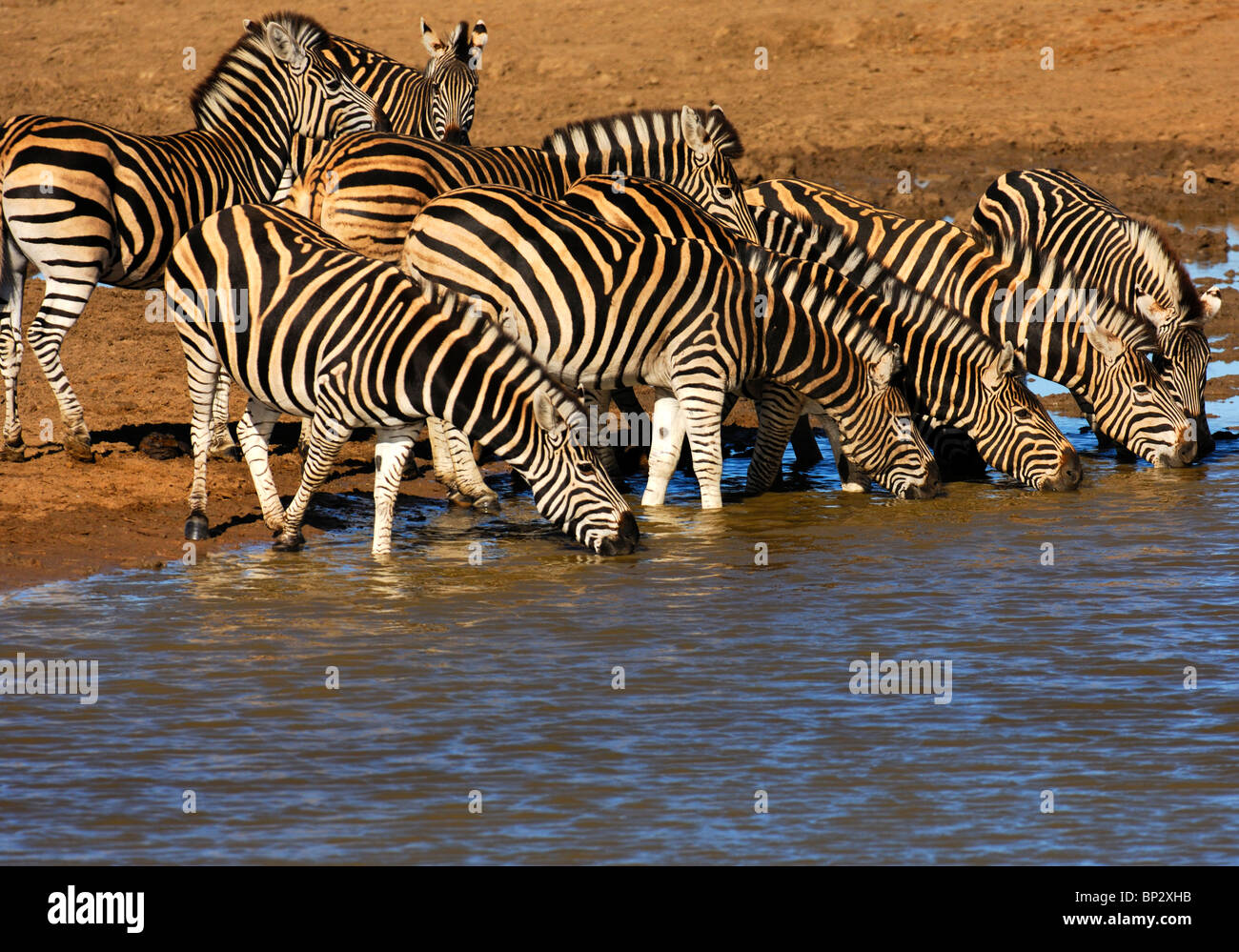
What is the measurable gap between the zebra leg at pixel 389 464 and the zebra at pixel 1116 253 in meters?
5.33

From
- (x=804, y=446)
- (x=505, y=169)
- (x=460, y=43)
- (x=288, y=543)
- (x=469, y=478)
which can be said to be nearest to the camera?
(x=288, y=543)

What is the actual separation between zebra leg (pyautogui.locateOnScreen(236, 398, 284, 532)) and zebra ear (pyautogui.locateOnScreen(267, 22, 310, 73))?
14.1 ft

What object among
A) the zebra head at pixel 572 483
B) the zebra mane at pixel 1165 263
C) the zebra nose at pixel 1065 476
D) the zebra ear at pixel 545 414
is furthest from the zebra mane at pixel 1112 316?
the zebra ear at pixel 545 414

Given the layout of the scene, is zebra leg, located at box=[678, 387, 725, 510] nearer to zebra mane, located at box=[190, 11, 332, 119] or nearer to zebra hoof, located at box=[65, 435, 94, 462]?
zebra hoof, located at box=[65, 435, 94, 462]

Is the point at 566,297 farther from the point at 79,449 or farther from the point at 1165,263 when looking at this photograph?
the point at 1165,263

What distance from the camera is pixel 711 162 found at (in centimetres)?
1292

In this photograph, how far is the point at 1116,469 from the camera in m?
12.3

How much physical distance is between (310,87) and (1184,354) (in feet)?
22.5

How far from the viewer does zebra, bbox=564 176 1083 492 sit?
11477 mm

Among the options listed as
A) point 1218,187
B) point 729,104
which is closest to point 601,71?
point 729,104

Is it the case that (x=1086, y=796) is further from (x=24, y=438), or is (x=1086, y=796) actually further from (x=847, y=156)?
(x=847, y=156)

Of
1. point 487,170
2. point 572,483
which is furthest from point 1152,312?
point 572,483

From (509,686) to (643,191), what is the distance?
5.00 m

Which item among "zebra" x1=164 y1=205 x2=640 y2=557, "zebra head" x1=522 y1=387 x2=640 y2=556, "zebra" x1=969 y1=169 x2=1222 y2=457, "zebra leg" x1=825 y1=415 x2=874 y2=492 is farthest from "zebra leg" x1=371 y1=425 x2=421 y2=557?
"zebra" x1=969 y1=169 x2=1222 y2=457
